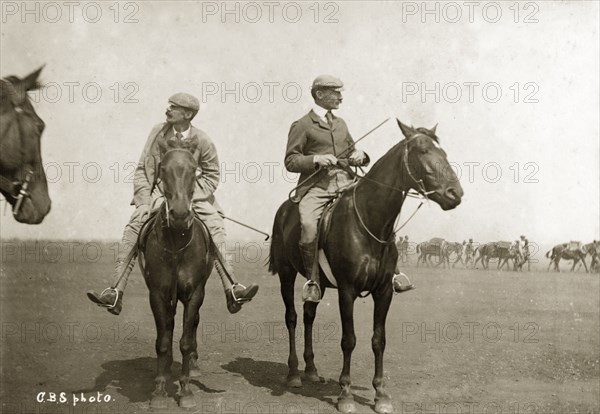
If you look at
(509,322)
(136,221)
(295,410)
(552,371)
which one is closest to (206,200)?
(136,221)

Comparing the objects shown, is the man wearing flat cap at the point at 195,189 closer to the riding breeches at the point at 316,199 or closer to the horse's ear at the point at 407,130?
the riding breeches at the point at 316,199

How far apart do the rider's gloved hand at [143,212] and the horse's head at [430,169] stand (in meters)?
3.24

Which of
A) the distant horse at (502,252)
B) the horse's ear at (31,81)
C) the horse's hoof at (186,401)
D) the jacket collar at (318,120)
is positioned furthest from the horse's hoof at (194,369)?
the distant horse at (502,252)

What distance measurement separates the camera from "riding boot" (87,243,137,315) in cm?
788

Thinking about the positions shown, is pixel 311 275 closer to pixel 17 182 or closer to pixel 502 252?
pixel 17 182

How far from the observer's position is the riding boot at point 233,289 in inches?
325

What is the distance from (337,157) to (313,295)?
72.0 inches

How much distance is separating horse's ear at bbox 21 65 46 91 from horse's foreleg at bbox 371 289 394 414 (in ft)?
14.6

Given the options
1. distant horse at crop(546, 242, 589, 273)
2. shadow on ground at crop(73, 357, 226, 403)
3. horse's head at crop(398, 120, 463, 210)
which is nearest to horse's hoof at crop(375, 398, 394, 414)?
shadow on ground at crop(73, 357, 226, 403)

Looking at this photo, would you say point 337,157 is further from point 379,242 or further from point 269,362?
point 269,362

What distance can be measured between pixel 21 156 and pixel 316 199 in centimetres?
380

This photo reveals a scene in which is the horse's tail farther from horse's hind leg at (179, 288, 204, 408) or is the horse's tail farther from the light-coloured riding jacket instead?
horse's hind leg at (179, 288, 204, 408)

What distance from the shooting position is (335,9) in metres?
10.8

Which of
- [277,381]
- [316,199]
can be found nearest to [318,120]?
[316,199]
